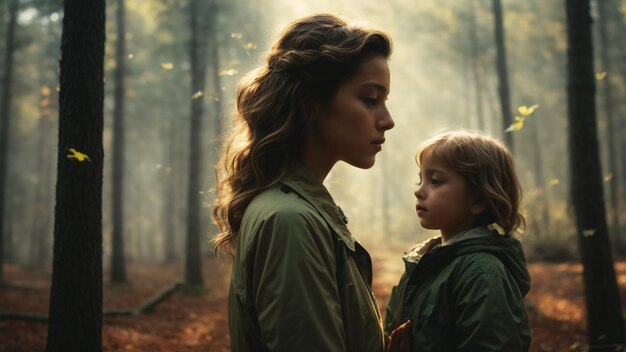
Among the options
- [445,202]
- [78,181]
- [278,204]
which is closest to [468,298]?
[445,202]

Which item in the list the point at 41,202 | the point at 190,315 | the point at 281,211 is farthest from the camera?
the point at 41,202

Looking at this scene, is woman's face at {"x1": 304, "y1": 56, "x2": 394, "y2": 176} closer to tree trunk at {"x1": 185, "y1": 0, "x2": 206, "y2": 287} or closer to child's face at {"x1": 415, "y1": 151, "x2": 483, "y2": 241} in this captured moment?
child's face at {"x1": 415, "y1": 151, "x2": 483, "y2": 241}

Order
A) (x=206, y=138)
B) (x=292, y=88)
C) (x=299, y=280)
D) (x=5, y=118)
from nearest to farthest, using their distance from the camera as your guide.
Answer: (x=299, y=280), (x=292, y=88), (x=5, y=118), (x=206, y=138)

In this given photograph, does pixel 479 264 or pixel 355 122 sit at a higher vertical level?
pixel 355 122

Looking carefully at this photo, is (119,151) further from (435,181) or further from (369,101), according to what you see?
(369,101)

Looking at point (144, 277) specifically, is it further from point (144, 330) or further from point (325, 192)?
point (325, 192)

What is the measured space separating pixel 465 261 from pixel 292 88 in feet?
4.60

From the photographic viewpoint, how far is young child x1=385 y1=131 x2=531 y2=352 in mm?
2457

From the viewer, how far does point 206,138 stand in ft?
102

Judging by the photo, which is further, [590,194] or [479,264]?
[590,194]

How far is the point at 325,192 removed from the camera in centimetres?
214

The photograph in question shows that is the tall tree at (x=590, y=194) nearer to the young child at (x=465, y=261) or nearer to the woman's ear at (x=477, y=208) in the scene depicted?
the young child at (x=465, y=261)

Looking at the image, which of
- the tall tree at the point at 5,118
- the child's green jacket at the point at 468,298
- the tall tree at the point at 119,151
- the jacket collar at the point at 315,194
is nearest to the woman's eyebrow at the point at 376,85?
the jacket collar at the point at 315,194

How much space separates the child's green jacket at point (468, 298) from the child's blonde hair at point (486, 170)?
181mm
